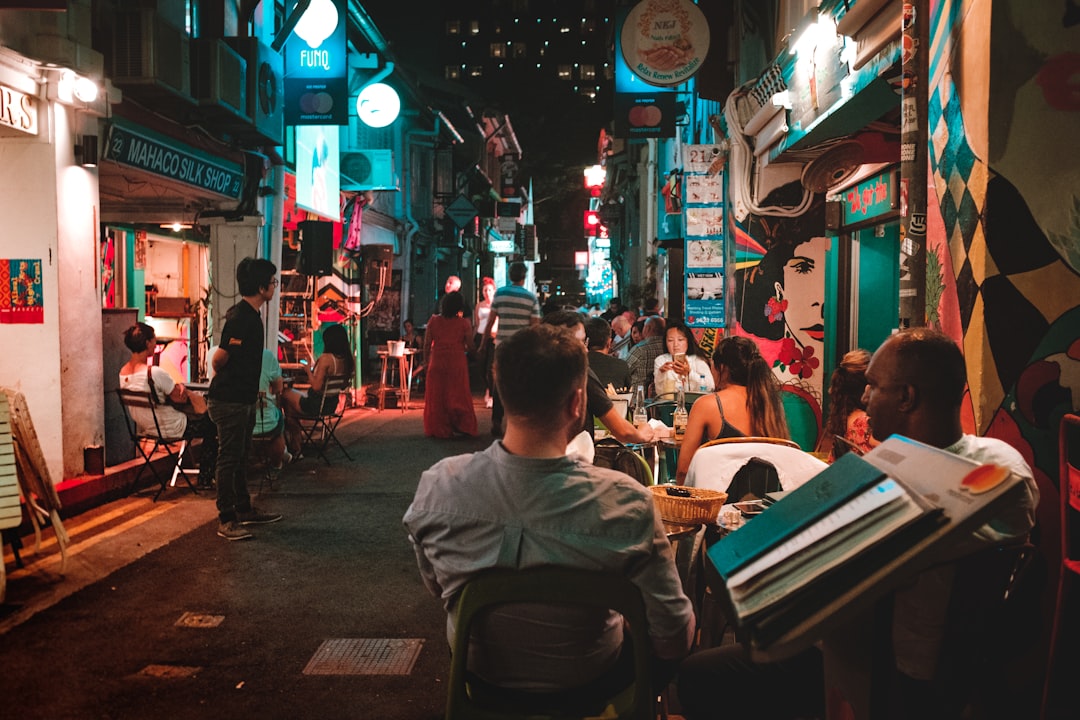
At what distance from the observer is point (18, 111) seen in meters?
7.98

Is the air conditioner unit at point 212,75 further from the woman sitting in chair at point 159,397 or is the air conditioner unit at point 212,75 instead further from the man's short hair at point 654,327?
the man's short hair at point 654,327

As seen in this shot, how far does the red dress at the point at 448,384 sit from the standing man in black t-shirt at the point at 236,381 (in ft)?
19.1

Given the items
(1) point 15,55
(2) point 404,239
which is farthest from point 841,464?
(2) point 404,239

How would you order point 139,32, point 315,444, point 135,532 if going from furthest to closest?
point 315,444, point 139,32, point 135,532

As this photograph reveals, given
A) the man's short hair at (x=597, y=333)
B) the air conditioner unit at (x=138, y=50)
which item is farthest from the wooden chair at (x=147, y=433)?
the man's short hair at (x=597, y=333)

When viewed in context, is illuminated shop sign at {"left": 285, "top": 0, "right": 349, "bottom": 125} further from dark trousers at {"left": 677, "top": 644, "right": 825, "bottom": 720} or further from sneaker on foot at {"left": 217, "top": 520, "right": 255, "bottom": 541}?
dark trousers at {"left": 677, "top": 644, "right": 825, "bottom": 720}

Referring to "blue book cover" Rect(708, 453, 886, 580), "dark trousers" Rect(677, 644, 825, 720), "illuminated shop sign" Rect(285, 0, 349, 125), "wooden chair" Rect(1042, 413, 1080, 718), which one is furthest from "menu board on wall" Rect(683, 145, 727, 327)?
"blue book cover" Rect(708, 453, 886, 580)

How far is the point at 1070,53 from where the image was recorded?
146 inches

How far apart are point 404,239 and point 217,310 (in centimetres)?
1250

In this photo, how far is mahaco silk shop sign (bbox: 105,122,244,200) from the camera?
9453mm

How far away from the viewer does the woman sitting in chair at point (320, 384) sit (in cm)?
1039

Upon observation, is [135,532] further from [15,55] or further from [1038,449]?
[1038,449]

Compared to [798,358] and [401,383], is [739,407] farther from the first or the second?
[401,383]

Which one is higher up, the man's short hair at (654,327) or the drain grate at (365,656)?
the man's short hair at (654,327)
